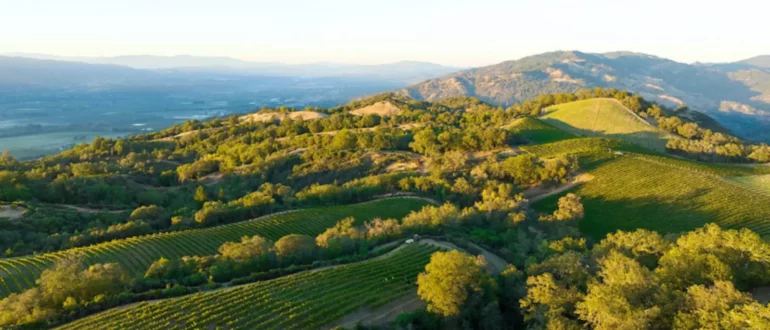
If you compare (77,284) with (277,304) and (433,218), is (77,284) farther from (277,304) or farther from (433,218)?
(433,218)

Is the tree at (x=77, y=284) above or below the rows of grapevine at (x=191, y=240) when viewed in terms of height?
above

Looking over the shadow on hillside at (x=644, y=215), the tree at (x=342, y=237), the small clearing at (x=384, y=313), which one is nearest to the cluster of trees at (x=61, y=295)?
the small clearing at (x=384, y=313)

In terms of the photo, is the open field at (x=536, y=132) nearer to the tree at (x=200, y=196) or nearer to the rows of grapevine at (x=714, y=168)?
the rows of grapevine at (x=714, y=168)

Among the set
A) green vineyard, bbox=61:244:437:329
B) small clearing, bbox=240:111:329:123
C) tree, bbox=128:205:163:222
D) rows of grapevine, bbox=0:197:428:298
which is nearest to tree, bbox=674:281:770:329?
green vineyard, bbox=61:244:437:329

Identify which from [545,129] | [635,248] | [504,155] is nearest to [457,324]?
[635,248]

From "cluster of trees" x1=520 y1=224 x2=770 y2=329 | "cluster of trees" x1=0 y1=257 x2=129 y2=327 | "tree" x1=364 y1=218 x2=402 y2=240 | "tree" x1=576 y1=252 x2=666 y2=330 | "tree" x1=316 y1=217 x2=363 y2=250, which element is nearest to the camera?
"cluster of trees" x1=520 y1=224 x2=770 y2=329

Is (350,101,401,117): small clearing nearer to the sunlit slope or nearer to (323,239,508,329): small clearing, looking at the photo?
the sunlit slope
